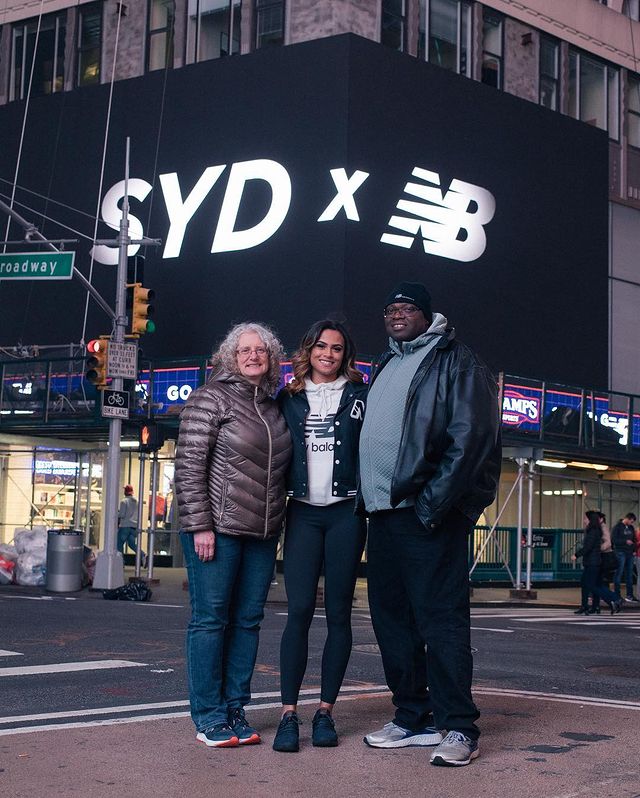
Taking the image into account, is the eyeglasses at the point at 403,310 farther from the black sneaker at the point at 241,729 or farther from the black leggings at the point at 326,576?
the black sneaker at the point at 241,729

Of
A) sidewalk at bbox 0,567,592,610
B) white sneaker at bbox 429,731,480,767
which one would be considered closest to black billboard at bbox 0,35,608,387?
sidewalk at bbox 0,567,592,610

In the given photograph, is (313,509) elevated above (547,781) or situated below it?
above

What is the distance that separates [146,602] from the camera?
20.3 metres

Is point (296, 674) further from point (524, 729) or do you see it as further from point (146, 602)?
point (146, 602)

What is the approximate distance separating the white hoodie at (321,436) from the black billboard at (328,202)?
72.4 ft

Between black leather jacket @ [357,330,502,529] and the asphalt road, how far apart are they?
46.8 inches

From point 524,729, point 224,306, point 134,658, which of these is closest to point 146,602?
point 134,658

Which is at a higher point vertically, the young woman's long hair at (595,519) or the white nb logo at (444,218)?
the white nb logo at (444,218)

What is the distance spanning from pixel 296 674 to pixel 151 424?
1695cm

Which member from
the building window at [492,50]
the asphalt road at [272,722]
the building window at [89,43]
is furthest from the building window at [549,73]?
the asphalt road at [272,722]

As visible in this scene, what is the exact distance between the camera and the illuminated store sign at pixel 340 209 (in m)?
30.3

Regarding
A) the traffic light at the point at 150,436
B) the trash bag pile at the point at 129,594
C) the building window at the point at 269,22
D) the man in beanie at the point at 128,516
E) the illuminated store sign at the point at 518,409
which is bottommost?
the trash bag pile at the point at 129,594

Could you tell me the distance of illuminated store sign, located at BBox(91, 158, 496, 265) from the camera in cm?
3026

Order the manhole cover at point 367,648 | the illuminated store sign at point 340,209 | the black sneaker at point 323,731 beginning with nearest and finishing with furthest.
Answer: the black sneaker at point 323,731
the manhole cover at point 367,648
the illuminated store sign at point 340,209
